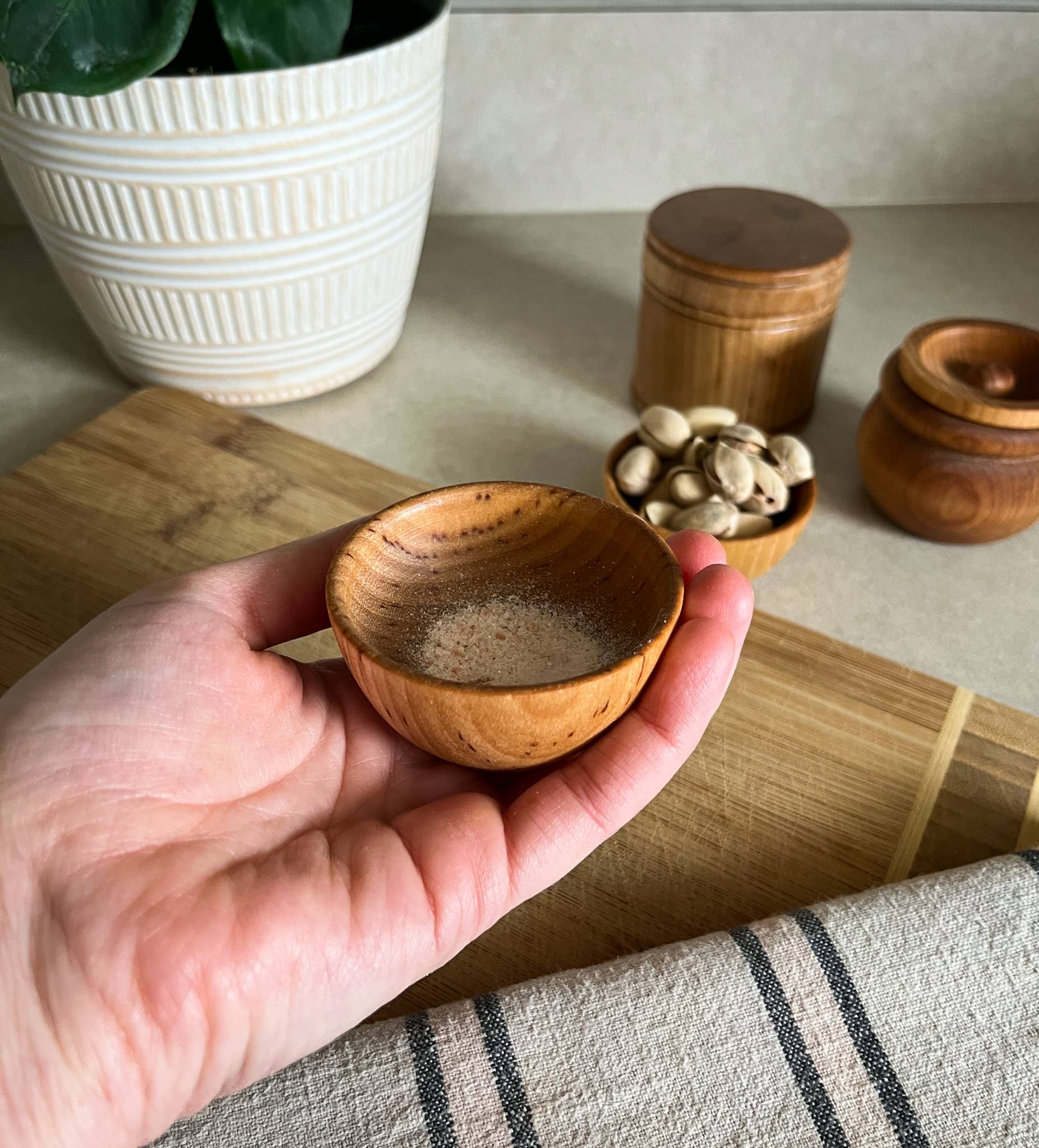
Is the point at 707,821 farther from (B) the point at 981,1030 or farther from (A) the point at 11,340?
(A) the point at 11,340

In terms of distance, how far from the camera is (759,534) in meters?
0.66

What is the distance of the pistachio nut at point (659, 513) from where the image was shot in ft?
2.15

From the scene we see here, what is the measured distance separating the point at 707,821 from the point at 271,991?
Answer: 23 cm

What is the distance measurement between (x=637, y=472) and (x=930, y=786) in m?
0.27

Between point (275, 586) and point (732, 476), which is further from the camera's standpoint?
point (732, 476)

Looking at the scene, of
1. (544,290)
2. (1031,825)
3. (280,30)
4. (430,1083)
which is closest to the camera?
(430,1083)

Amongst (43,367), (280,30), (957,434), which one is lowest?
(43,367)

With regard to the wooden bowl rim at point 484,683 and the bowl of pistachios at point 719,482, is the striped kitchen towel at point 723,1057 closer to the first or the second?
the wooden bowl rim at point 484,683

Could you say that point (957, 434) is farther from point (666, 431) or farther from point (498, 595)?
point (498, 595)

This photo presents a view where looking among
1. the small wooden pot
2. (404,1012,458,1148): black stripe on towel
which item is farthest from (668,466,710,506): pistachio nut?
(404,1012,458,1148): black stripe on towel

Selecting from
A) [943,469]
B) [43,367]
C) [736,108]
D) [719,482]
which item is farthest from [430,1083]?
[736,108]

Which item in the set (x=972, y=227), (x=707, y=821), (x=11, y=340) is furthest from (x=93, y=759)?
(x=972, y=227)

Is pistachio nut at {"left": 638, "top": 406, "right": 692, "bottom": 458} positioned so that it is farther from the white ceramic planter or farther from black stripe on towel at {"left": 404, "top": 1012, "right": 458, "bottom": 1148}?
black stripe on towel at {"left": 404, "top": 1012, "right": 458, "bottom": 1148}

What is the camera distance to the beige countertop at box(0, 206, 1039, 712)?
0.70 metres
